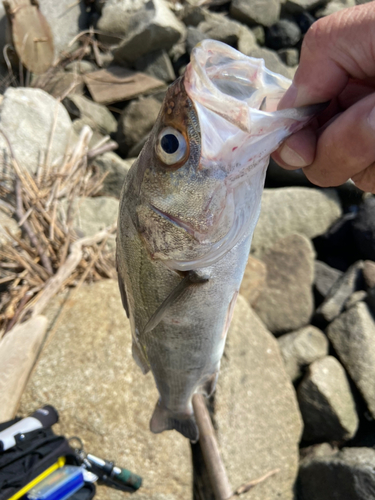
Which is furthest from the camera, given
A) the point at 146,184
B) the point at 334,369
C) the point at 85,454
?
the point at 334,369

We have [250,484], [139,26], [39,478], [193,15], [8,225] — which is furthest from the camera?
[193,15]

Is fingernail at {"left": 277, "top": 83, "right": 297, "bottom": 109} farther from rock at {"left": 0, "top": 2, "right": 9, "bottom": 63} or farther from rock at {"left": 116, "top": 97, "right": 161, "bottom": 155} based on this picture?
rock at {"left": 0, "top": 2, "right": 9, "bottom": 63}

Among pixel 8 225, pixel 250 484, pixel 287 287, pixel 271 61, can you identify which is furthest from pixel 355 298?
pixel 271 61

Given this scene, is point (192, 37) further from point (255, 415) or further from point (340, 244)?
point (255, 415)

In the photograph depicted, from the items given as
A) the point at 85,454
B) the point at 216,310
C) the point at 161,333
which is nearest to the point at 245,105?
the point at 216,310

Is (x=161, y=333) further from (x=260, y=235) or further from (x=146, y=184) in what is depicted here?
(x=260, y=235)

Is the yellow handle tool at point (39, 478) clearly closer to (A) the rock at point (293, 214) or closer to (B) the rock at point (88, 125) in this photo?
(A) the rock at point (293, 214)

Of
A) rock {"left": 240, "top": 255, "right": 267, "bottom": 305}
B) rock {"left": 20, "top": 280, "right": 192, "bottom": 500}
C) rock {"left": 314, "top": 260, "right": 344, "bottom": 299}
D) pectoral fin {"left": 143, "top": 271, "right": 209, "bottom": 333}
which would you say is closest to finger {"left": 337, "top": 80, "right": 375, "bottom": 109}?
pectoral fin {"left": 143, "top": 271, "right": 209, "bottom": 333}
